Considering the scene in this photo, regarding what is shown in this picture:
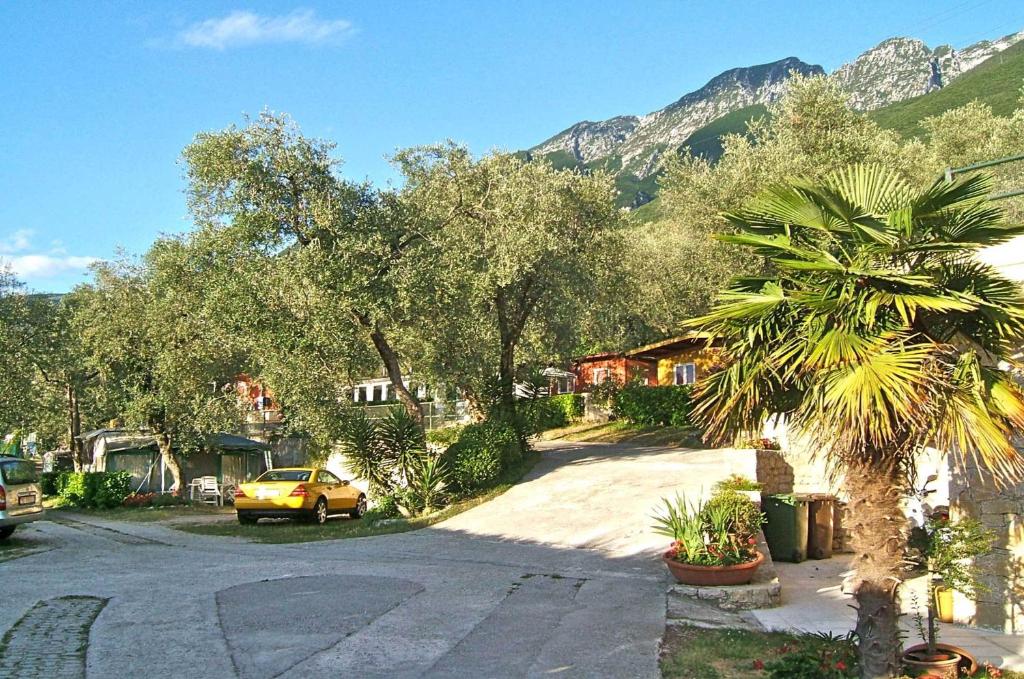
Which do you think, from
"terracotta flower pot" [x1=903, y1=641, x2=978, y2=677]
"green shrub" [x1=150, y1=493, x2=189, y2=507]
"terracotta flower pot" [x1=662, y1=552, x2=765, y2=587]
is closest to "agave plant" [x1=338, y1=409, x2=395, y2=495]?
"terracotta flower pot" [x1=662, y1=552, x2=765, y2=587]

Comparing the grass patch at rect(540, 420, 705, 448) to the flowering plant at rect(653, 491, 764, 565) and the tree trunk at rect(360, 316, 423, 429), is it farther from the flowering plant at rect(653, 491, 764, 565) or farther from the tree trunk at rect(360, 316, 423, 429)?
the flowering plant at rect(653, 491, 764, 565)

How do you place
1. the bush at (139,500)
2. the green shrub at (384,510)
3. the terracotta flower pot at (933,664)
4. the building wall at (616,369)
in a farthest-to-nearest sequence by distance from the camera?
the building wall at (616,369) < the bush at (139,500) < the green shrub at (384,510) < the terracotta flower pot at (933,664)

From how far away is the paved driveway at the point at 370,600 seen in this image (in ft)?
21.6

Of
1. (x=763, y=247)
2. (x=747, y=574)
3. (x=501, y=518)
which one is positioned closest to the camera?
(x=763, y=247)

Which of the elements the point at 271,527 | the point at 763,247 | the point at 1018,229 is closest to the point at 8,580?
the point at 271,527

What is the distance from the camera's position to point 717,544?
934 centimetres

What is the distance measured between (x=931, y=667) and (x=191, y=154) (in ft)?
50.7

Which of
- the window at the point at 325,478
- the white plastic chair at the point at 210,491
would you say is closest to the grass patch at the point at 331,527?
the window at the point at 325,478

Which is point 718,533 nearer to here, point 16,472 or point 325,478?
point 325,478

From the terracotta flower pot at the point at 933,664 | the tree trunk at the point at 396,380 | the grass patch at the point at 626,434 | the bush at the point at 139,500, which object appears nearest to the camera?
the terracotta flower pot at the point at 933,664

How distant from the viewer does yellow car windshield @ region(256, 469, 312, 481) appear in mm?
17766

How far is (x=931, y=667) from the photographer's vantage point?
234 inches

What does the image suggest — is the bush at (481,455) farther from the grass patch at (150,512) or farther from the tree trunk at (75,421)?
the tree trunk at (75,421)

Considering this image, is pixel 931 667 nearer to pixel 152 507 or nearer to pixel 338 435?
pixel 338 435
